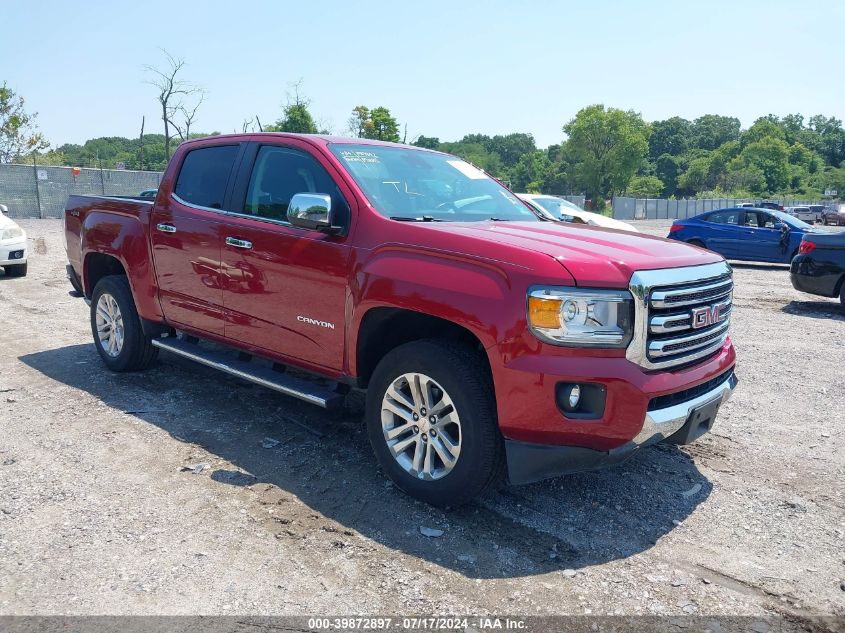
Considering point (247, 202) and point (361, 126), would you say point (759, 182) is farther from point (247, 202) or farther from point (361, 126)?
point (247, 202)

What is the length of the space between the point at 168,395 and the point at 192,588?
116 inches

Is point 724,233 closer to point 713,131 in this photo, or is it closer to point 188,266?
point 188,266

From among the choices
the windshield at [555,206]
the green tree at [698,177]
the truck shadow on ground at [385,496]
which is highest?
the green tree at [698,177]

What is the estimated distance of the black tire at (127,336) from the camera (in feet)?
19.4

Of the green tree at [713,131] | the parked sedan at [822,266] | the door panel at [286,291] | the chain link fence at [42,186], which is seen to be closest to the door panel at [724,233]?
the parked sedan at [822,266]

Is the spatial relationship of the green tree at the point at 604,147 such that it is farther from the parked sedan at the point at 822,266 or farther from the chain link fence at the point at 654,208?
the parked sedan at the point at 822,266

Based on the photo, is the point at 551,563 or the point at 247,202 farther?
the point at 247,202

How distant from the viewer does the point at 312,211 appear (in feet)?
13.0

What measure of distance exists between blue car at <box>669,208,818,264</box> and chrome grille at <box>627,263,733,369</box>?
12854mm

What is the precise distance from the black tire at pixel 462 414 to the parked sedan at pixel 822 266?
861 cm

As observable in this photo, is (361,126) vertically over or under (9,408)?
over

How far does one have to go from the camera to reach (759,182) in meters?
94.2

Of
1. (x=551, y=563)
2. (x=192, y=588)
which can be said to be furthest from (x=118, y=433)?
(x=551, y=563)

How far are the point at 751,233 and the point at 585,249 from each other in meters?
14.6
